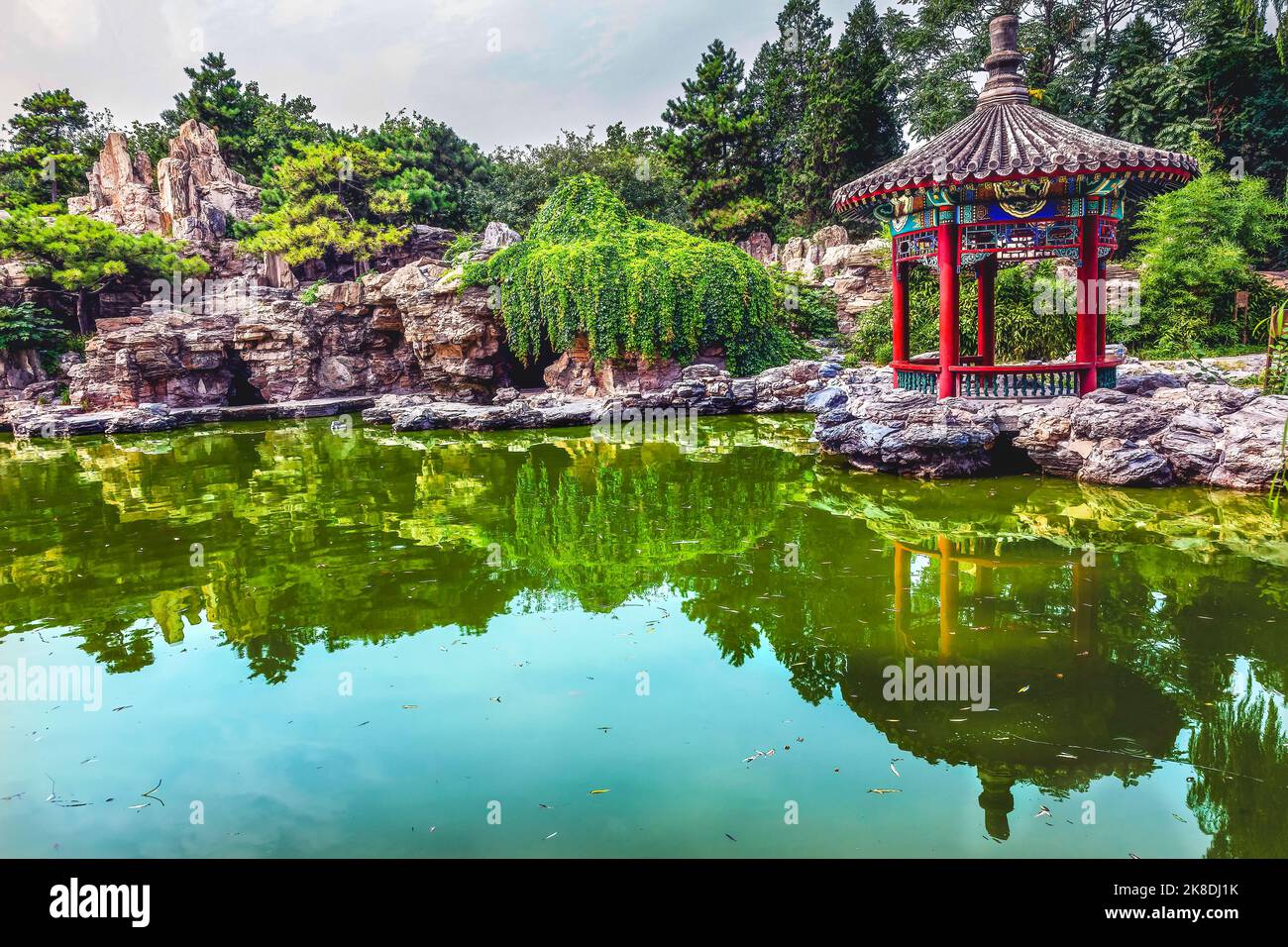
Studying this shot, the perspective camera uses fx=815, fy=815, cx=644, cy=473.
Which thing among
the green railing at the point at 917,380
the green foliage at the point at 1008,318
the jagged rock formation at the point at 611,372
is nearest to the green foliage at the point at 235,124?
the jagged rock formation at the point at 611,372

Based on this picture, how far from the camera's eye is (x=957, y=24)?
75.9 ft

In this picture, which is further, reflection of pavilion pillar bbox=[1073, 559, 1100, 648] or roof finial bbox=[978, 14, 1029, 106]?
roof finial bbox=[978, 14, 1029, 106]

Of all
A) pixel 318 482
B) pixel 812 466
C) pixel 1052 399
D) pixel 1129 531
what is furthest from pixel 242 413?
pixel 1129 531

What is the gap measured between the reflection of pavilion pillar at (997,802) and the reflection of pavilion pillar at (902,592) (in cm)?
117

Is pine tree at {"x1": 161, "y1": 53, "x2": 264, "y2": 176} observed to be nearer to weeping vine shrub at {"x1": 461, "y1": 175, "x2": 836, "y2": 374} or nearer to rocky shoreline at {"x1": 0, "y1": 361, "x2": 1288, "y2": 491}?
weeping vine shrub at {"x1": 461, "y1": 175, "x2": 836, "y2": 374}

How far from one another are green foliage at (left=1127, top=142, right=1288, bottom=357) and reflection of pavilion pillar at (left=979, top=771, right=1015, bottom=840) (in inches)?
540

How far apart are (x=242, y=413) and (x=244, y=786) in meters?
14.6

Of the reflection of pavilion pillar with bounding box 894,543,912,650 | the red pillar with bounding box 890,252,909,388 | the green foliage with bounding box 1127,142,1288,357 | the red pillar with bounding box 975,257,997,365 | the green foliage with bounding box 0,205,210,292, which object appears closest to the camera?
the reflection of pavilion pillar with bounding box 894,543,912,650

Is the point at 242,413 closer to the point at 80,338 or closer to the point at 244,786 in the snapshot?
the point at 80,338

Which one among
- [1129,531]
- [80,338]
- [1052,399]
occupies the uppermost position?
[80,338]

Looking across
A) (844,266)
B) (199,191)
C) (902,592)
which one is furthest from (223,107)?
(902,592)

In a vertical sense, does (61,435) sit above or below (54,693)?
above

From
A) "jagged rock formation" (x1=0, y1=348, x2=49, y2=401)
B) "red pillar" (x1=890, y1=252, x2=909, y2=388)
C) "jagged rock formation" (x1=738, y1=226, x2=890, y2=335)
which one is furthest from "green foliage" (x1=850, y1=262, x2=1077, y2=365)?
"jagged rock formation" (x1=0, y1=348, x2=49, y2=401)

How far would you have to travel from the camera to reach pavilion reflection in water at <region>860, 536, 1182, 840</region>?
9.52ft
